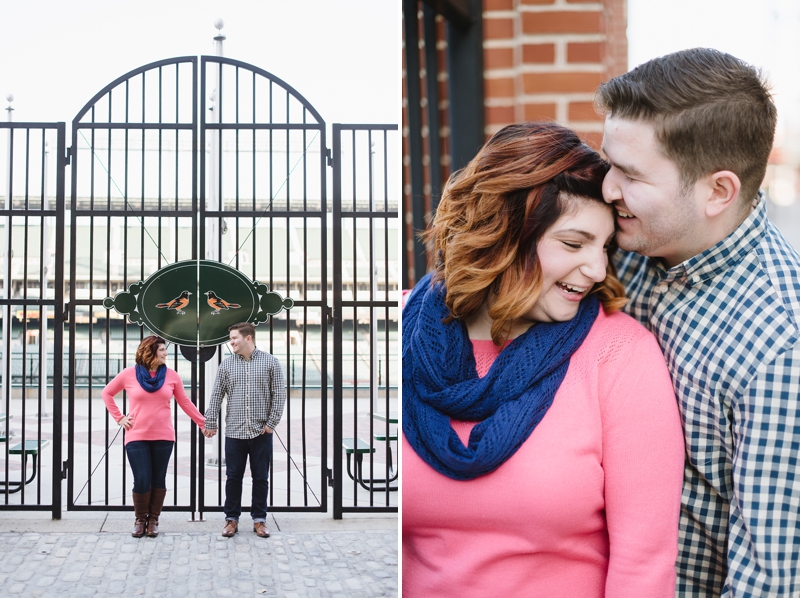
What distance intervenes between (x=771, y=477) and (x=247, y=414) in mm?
1071

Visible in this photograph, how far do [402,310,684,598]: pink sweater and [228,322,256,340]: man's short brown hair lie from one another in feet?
1.68

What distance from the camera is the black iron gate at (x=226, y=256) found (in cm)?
157

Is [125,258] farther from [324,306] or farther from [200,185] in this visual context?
[324,306]

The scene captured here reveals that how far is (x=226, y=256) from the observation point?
1.57m

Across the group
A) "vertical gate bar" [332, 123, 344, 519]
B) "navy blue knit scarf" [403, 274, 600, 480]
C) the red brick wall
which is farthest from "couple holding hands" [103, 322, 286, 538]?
the red brick wall

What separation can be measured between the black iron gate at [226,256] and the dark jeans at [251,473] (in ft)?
0.07

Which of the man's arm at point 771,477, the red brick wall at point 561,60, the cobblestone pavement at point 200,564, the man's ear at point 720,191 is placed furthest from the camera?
the red brick wall at point 561,60

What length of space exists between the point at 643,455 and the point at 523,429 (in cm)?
21

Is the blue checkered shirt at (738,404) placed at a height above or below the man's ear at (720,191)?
below

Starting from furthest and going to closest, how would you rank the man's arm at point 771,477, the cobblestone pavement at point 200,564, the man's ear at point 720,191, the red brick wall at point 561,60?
the red brick wall at point 561,60 → the cobblestone pavement at point 200,564 → the man's ear at point 720,191 → the man's arm at point 771,477

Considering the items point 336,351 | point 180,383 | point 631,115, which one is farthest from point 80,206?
point 631,115

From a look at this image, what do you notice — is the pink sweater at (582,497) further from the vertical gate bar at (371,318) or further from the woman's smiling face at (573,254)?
the vertical gate bar at (371,318)

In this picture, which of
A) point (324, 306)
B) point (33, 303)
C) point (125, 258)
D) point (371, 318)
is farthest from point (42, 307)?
point (371, 318)

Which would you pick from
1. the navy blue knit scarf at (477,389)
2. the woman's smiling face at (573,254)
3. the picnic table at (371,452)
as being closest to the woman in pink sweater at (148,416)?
the picnic table at (371,452)
